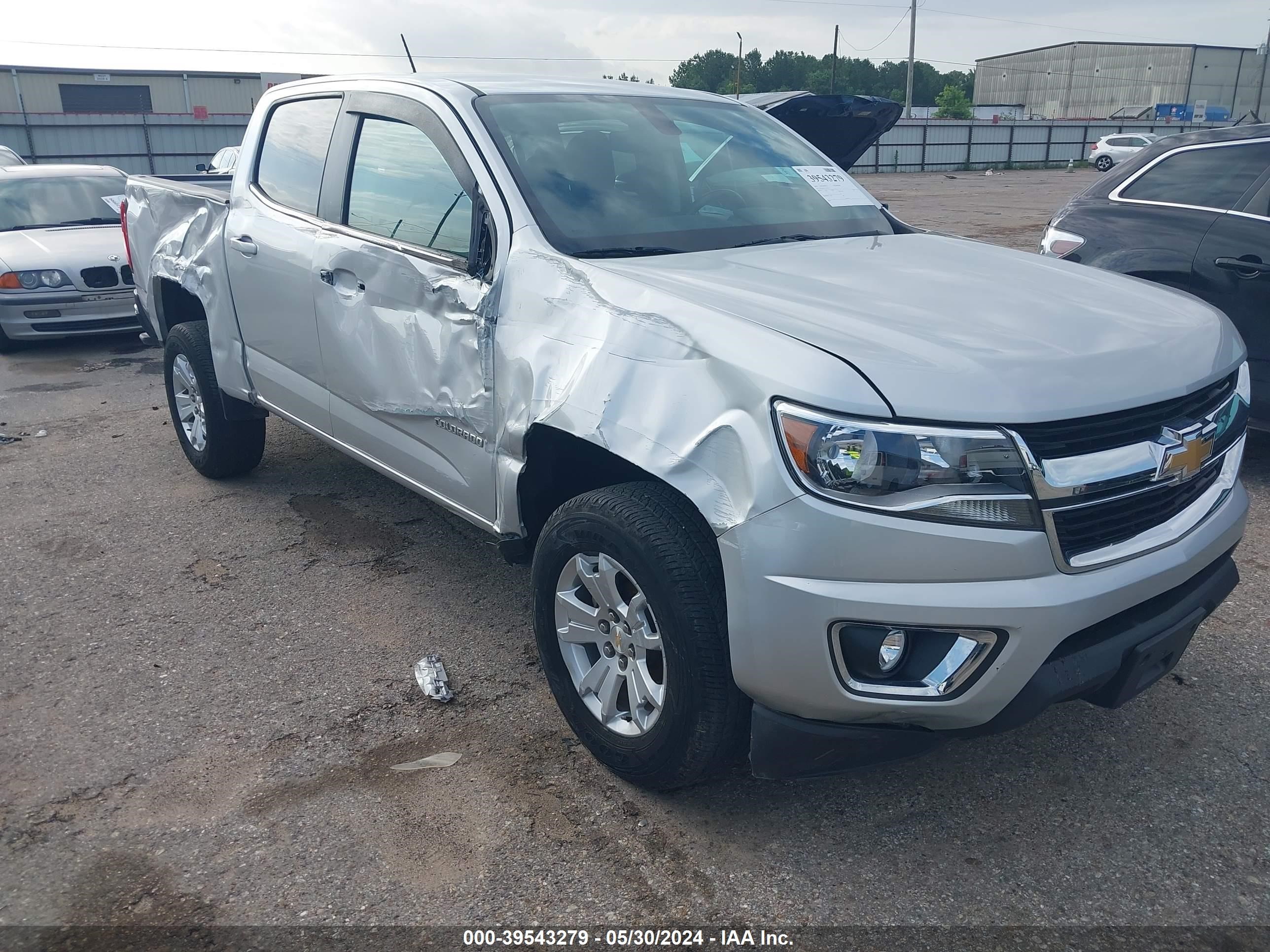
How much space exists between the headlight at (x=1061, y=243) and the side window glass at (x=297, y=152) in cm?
371

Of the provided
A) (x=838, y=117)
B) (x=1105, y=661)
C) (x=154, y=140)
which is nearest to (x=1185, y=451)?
(x=1105, y=661)

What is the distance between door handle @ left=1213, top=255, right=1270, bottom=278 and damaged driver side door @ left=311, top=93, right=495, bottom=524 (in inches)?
146

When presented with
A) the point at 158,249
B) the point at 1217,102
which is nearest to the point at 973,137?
the point at 158,249

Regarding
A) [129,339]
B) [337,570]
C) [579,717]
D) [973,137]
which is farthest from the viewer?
[973,137]

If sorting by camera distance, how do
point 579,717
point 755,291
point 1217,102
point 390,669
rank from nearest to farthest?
point 755,291 → point 579,717 → point 390,669 → point 1217,102

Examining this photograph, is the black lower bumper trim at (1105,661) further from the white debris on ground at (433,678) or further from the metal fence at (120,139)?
the metal fence at (120,139)

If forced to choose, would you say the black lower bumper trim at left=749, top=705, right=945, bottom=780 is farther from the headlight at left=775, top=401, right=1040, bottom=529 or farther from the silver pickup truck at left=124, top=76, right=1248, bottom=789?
the headlight at left=775, top=401, right=1040, bottom=529

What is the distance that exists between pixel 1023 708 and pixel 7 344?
9.29m

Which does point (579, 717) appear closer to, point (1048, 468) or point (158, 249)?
point (1048, 468)

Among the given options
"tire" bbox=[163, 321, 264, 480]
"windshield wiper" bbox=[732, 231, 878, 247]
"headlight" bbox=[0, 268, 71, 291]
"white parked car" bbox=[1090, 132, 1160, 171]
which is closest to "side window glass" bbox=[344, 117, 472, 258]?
"windshield wiper" bbox=[732, 231, 878, 247]

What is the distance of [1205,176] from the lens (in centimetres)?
521

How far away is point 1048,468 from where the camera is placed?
2150 mm

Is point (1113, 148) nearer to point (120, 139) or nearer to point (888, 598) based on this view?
point (120, 139)

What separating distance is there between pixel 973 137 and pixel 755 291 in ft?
145
